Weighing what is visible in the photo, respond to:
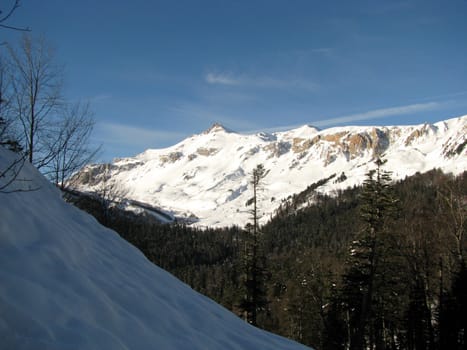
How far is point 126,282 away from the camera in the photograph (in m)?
5.79

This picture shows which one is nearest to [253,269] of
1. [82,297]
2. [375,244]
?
[375,244]

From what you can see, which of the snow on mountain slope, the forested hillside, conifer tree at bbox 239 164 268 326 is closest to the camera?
the snow on mountain slope

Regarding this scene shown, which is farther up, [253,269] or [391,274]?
[391,274]

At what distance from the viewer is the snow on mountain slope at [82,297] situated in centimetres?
338

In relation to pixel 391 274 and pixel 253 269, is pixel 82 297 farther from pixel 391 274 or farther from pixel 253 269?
pixel 253 269

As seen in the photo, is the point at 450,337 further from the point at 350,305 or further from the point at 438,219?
the point at 438,219

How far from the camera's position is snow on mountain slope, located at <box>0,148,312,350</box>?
3381mm

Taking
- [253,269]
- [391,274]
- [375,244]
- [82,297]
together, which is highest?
[375,244]

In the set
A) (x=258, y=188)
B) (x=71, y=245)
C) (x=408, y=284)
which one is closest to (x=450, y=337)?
(x=408, y=284)

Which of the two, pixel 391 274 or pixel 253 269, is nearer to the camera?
pixel 391 274

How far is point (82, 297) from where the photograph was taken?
165 inches

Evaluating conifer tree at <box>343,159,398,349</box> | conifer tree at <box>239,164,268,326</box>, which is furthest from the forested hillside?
conifer tree at <box>239,164,268,326</box>

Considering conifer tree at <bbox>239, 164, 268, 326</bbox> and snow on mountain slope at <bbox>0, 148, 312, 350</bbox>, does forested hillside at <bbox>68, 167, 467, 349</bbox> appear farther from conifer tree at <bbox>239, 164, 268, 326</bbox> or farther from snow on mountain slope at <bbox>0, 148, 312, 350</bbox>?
snow on mountain slope at <bbox>0, 148, 312, 350</bbox>

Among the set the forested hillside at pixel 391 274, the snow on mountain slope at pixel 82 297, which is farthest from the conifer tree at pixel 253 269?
the snow on mountain slope at pixel 82 297
